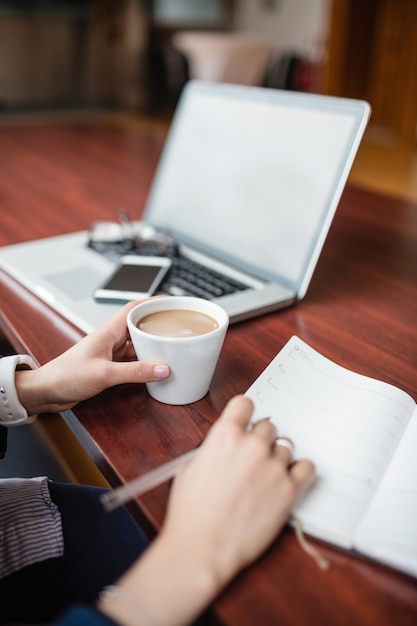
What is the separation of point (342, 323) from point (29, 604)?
1.60 ft

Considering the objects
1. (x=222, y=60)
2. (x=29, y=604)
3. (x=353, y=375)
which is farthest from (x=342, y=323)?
(x=222, y=60)

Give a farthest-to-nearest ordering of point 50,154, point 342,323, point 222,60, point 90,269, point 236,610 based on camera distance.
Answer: point 222,60
point 50,154
point 90,269
point 342,323
point 236,610

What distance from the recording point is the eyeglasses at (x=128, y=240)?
35.4 inches

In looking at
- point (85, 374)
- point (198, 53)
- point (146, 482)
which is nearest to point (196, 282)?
point (85, 374)

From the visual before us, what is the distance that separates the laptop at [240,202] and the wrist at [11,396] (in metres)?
0.11

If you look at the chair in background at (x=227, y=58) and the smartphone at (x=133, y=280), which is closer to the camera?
the smartphone at (x=133, y=280)

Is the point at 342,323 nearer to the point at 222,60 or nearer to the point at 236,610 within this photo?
the point at 236,610

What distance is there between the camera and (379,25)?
4875 mm

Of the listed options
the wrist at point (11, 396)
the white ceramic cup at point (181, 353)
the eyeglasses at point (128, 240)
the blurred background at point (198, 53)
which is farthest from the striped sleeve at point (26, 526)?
the blurred background at point (198, 53)

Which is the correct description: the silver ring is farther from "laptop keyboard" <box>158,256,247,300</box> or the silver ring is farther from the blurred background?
the blurred background

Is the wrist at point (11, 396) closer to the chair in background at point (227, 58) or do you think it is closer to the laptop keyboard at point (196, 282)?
the laptop keyboard at point (196, 282)

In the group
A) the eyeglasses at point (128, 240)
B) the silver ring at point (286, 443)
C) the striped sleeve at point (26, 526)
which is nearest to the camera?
the silver ring at point (286, 443)

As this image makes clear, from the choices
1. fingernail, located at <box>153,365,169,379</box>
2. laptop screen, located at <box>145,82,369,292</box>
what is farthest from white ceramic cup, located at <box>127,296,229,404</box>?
laptop screen, located at <box>145,82,369,292</box>

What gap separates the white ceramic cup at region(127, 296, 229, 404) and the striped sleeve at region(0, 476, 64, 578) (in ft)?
0.63
